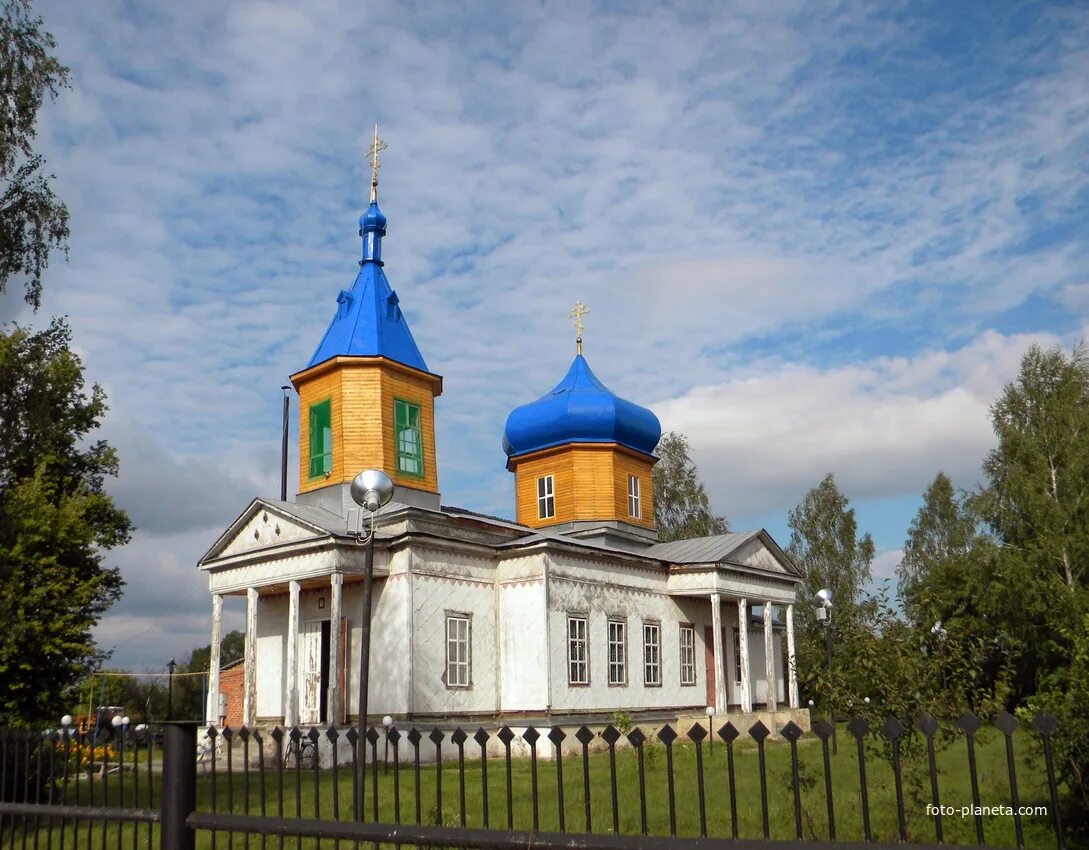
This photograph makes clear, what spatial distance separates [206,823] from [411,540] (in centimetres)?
1576

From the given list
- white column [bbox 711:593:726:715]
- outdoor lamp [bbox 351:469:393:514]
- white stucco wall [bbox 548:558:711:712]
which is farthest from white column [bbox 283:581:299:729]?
white column [bbox 711:593:726:715]

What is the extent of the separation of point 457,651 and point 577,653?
2910 millimetres

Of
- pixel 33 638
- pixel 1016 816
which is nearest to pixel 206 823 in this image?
pixel 1016 816

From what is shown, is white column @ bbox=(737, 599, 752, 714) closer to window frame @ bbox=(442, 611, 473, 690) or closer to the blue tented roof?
window frame @ bbox=(442, 611, 473, 690)

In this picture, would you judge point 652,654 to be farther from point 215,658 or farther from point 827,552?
point 827,552

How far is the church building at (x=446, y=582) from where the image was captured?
20.6m

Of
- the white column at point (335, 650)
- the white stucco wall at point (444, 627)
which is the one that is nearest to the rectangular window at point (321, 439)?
the white column at point (335, 650)

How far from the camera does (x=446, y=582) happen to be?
21.1 m

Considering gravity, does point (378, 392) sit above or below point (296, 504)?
above

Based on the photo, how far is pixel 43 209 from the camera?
13.6 meters

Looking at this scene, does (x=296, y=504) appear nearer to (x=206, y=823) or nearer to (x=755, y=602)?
(x=755, y=602)

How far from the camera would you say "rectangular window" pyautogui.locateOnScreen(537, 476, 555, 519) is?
29.4 metres

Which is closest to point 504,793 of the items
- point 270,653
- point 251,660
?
point 251,660

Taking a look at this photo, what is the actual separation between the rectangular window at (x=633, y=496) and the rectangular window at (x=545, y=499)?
2203 mm
